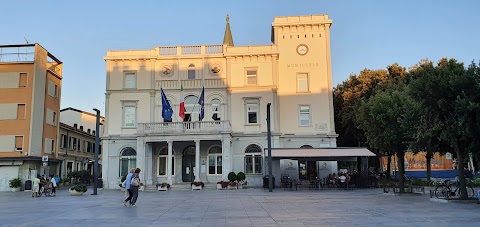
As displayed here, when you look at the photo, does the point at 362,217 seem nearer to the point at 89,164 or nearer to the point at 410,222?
the point at 410,222

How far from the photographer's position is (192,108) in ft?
125

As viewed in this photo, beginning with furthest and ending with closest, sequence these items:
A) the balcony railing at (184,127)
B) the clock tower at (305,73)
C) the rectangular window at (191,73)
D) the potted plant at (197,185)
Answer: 1. the rectangular window at (191,73)
2. the clock tower at (305,73)
3. the balcony railing at (184,127)
4. the potted plant at (197,185)

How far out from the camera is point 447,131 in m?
17.8

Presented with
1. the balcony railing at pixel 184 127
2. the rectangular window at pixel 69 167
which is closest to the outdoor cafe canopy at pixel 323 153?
the balcony railing at pixel 184 127

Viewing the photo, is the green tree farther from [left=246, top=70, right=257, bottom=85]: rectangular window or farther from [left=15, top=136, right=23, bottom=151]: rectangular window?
[left=15, top=136, right=23, bottom=151]: rectangular window

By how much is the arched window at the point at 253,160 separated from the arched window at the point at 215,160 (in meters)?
2.44

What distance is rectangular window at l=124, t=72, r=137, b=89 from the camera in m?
39.1

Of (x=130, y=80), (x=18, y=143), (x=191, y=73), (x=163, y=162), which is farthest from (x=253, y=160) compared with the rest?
(x=18, y=143)

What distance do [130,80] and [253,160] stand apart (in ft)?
45.6

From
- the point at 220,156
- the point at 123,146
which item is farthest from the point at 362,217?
the point at 123,146

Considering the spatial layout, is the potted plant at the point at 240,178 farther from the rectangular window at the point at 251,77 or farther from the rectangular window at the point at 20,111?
the rectangular window at the point at 20,111

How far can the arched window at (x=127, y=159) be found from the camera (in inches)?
1499

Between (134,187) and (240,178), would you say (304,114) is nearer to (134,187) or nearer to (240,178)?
(240,178)

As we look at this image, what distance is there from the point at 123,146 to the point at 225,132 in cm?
1013
